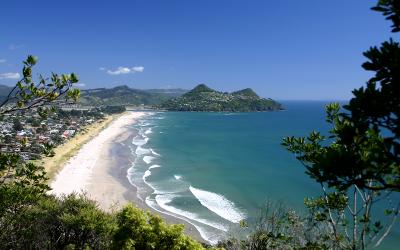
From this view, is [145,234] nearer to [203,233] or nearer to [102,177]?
[203,233]

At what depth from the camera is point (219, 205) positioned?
47938mm

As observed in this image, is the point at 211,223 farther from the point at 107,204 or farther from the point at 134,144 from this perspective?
the point at 134,144

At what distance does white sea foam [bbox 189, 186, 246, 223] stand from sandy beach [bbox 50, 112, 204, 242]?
17.8 feet

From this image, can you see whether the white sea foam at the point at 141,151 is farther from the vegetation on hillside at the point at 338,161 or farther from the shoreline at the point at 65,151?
the vegetation on hillside at the point at 338,161

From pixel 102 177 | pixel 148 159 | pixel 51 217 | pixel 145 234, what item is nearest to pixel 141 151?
pixel 148 159

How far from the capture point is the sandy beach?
159 ft

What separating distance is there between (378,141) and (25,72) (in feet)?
21.1

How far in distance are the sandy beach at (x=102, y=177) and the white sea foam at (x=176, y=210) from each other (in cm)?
166

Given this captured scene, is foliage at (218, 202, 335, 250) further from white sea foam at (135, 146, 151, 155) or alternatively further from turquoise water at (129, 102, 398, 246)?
white sea foam at (135, 146, 151, 155)

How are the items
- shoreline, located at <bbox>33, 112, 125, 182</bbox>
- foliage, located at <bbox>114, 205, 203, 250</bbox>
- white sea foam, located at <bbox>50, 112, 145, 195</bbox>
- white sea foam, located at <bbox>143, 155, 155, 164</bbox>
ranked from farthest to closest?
1. white sea foam, located at <bbox>143, 155, 155, 164</bbox>
2. shoreline, located at <bbox>33, 112, 125, 182</bbox>
3. white sea foam, located at <bbox>50, 112, 145, 195</bbox>
4. foliage, located at <bbox>114, 205, 203, 250</bbox>

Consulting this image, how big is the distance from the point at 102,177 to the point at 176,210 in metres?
21.8

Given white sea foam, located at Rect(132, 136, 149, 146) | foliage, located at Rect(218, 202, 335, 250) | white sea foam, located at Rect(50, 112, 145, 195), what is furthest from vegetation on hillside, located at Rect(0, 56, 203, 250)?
white sea foam, located at Rect(132, 136, 149, 146)

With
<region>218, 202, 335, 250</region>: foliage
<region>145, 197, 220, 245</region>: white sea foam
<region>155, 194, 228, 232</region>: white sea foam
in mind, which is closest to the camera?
<region>218, 202, 335, 250</region>: foliage

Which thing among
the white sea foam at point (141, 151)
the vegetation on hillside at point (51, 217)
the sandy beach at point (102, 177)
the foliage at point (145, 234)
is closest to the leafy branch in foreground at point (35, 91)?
the vegetation on hillside at point (51, 217)
